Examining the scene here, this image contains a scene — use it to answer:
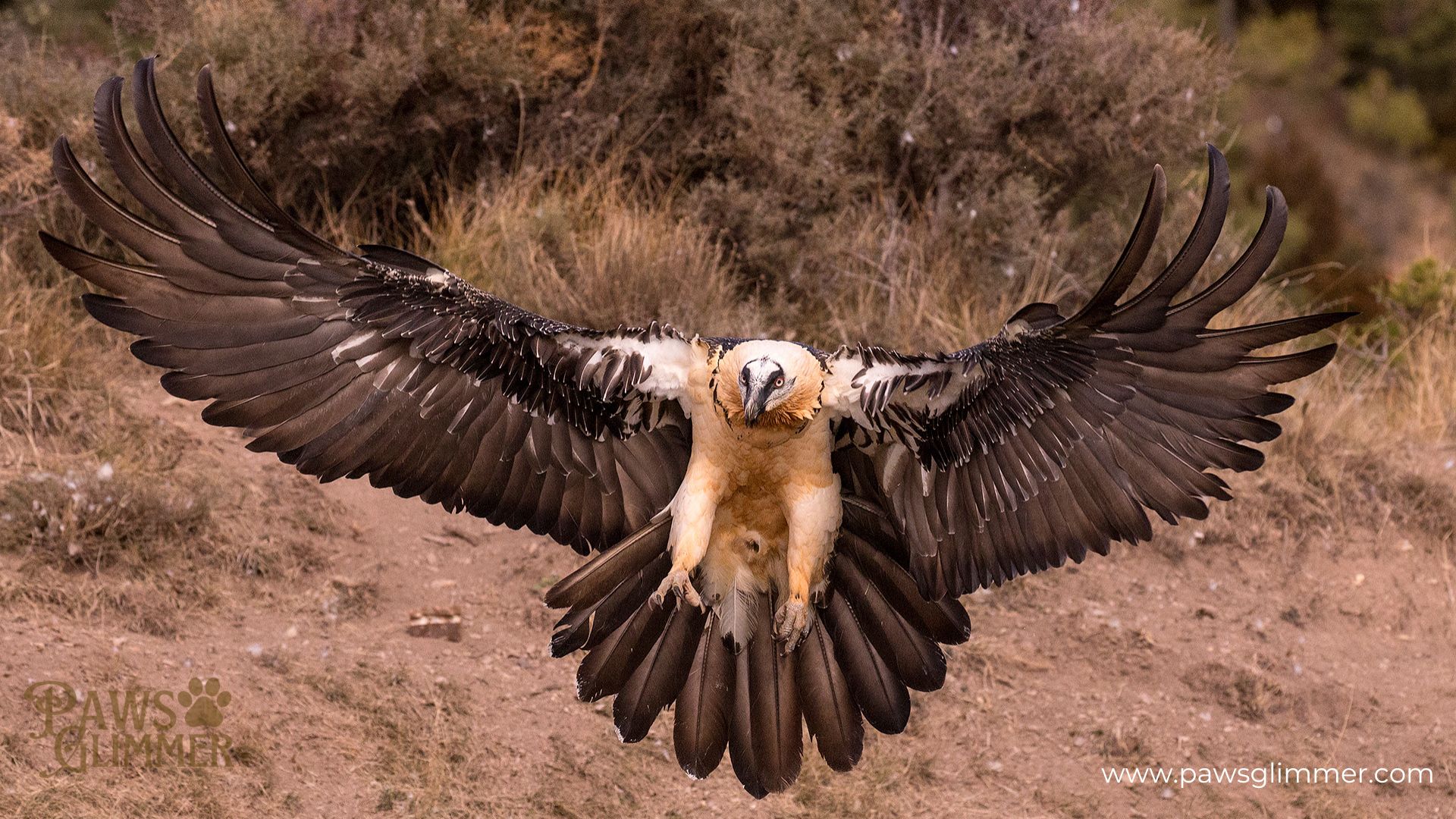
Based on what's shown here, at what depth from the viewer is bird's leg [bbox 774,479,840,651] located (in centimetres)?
436

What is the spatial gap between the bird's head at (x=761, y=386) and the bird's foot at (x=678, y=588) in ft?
1.82

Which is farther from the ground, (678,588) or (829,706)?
(678,588)

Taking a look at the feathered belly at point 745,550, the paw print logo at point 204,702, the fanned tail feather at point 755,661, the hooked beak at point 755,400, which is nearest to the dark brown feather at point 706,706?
the fanned tail feather at point 755,661

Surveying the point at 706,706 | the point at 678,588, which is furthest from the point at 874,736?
the point at 678,588

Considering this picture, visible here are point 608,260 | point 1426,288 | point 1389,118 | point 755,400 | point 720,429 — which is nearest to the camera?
point 755,400

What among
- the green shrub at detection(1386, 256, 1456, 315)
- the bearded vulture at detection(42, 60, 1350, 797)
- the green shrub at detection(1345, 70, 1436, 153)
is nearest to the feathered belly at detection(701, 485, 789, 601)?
the bearded vulture at detection(42, 60, 1350, 797)

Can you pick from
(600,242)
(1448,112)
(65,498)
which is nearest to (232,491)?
(65,498)

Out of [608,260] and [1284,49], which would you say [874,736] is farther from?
[1284,49]

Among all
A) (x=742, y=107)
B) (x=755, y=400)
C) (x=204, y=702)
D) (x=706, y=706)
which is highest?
(x=742, y=107)

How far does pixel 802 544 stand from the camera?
4.39m

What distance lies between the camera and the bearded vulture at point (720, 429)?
4.02 metres

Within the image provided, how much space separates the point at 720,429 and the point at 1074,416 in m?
1.02

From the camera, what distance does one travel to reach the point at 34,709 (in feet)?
16.3

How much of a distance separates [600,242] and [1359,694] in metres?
4.11
